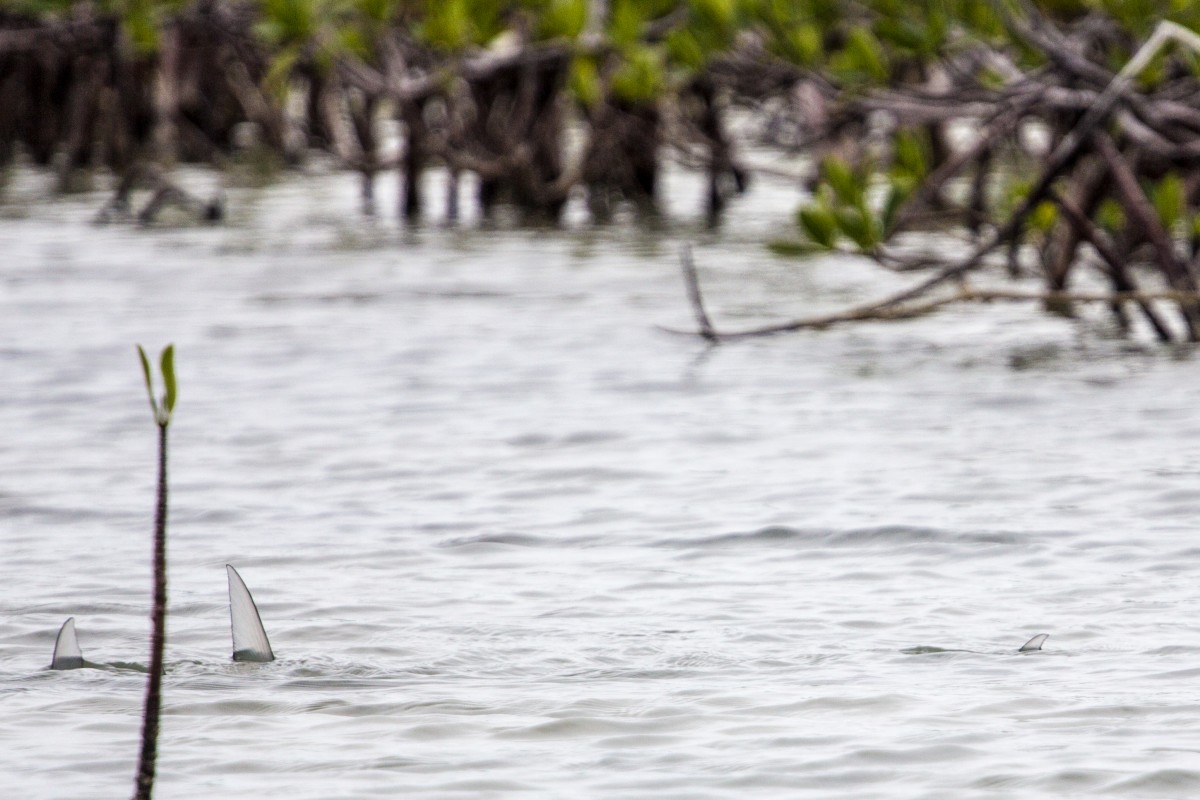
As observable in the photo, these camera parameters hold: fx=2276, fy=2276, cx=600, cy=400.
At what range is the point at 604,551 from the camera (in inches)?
197

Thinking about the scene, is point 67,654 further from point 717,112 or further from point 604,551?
point 717,112

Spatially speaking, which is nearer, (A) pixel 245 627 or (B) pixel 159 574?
(B) pixel 159 574

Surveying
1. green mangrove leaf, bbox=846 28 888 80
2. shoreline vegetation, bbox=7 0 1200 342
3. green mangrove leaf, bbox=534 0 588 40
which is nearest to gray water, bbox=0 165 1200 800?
shoreline vegetation, bbox=7 0 1200 342

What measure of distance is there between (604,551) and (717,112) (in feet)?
32.4

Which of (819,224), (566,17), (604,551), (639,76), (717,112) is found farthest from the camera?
(717,112)

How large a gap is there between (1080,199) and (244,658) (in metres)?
5.20

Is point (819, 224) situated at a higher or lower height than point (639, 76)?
lower

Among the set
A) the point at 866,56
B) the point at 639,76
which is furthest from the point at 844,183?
the point at 639,76

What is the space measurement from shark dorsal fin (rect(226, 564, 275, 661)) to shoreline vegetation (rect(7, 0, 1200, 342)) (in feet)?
9.98

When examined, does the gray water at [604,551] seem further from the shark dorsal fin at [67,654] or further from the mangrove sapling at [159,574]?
the mangrove sapling at [159,574]

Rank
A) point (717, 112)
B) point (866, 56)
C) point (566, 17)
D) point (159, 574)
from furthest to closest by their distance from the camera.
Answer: point (717, 112)
point (566, 17)
point (866, 56)
point (159, 574)

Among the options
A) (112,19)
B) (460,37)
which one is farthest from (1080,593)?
(112,19)

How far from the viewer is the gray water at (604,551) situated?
351cm

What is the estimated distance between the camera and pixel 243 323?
29.3 ft
